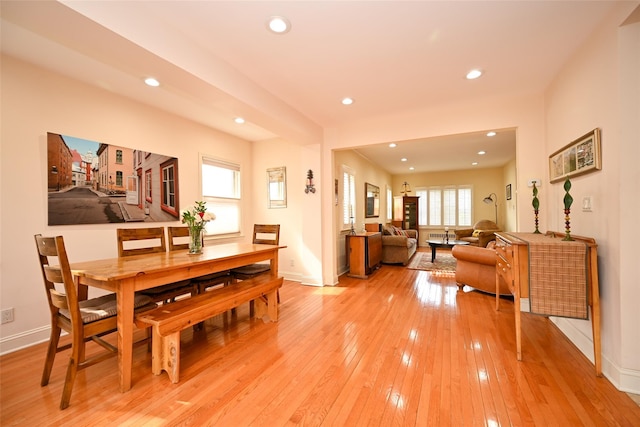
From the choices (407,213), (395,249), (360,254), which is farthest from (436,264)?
(407,213)

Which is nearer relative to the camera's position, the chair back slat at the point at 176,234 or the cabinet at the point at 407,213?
the chair back slat at the point at 176,234

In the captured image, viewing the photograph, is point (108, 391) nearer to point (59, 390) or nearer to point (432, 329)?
point (59, 390)

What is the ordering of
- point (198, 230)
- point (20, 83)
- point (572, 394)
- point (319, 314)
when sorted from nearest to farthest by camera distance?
point (572, 394), point (20, 83), point (198, 230), point (319, 314)

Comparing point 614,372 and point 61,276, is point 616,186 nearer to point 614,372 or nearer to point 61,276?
point 614,372

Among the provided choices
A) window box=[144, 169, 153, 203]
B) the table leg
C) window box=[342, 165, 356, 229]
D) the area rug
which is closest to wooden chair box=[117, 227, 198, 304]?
the table leg

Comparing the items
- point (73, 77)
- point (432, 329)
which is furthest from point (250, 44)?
point (432, 329)

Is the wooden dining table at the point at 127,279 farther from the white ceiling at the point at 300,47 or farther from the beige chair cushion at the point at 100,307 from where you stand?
the white ceiling at the point at 300,47

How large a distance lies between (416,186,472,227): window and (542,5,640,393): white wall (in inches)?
285

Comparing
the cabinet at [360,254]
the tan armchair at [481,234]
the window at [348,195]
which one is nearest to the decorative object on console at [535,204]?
the cabinet at [360,254]

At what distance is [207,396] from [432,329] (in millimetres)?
2151

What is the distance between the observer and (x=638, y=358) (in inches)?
68.0

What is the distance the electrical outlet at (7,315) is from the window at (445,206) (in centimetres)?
957

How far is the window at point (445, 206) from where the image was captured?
8945mm

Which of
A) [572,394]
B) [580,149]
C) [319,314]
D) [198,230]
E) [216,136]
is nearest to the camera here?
[572,394]
